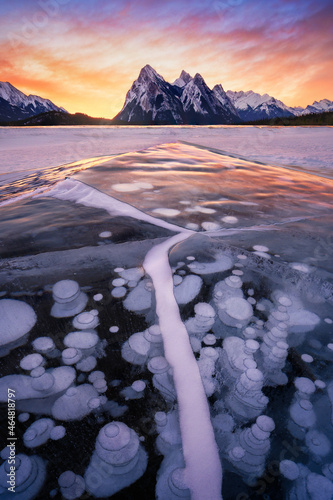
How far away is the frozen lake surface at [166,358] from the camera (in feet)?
1.38

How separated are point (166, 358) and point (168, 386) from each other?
0.06 m

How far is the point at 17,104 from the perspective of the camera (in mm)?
137750

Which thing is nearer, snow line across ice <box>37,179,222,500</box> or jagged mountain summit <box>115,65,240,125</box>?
snow line across ice <box>37,179,222,500</box>

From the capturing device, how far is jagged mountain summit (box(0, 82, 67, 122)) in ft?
418

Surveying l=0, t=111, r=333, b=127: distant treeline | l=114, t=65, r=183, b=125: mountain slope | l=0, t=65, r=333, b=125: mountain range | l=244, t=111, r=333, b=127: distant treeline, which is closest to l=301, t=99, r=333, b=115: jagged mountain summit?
l=0, t=65, r=333, b=125: mountain range

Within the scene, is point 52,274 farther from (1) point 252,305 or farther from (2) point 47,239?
(1) point 252,305

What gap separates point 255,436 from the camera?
459 millimetres

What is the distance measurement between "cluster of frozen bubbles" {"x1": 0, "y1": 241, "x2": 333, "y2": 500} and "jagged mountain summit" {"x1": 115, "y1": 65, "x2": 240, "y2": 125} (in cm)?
12662

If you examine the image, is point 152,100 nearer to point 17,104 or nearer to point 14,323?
point 17,104

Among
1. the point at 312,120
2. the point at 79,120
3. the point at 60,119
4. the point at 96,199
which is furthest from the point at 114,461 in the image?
the point at 60,119

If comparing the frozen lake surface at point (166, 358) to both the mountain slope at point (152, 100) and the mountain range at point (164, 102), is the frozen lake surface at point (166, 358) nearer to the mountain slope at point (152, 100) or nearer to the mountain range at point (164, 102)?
the mountain range at point (164, 102)

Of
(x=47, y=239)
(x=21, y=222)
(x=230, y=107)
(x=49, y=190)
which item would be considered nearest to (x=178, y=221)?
(x=47, y=239)

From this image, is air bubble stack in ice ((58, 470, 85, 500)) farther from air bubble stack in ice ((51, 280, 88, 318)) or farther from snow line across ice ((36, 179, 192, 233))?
snow line across ice ((36, 179, 192, 233))

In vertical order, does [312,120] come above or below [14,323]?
above
